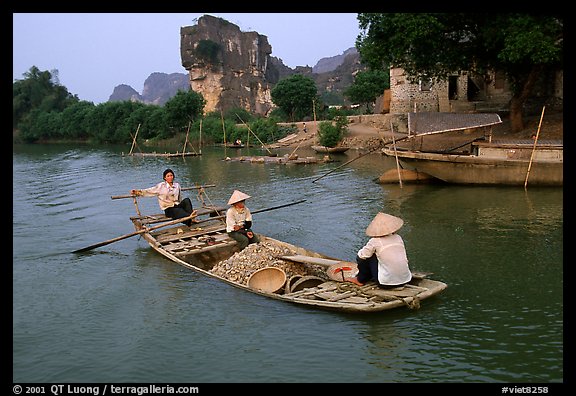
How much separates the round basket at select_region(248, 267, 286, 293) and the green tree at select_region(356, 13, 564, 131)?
38.1 ft

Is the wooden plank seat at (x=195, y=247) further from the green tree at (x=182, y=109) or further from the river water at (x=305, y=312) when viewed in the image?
the green tree at (x=182, y=109)

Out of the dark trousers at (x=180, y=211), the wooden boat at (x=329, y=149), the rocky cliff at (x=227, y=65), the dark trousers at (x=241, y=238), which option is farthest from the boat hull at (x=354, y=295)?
the rocky cliff at (x=227, y=65)

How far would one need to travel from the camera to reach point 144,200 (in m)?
16.2

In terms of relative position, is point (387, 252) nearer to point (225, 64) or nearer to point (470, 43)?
point (470, 43)

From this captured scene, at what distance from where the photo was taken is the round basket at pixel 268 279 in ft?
24.7

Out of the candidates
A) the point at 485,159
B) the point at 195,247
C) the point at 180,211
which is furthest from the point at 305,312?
the point at 485,159

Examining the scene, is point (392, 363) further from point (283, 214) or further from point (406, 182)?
point (406, 182)

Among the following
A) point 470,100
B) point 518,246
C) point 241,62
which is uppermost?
point 241,62

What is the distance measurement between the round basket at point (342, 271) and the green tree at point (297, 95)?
3570cm

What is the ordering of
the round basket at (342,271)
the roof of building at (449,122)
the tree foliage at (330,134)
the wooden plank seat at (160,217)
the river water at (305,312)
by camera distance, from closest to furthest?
the river water at (305,312), the round basket at (342,271), the wooden plank seat at (160,217), the roof of building at (449,122), the tree foliage at (330,134)

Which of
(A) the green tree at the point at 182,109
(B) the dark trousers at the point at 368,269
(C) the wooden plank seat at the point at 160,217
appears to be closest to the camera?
(B) the dark trousers at the point at 368,269

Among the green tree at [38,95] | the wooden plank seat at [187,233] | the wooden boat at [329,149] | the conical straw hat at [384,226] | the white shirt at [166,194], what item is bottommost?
the wooden plank seat at [187,233]
